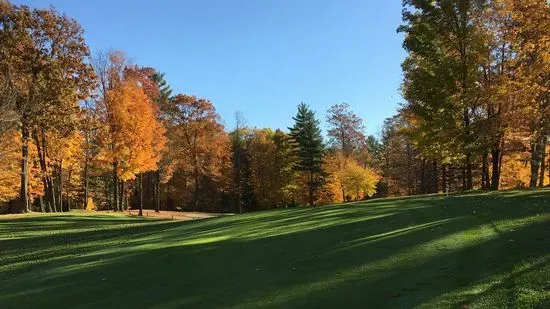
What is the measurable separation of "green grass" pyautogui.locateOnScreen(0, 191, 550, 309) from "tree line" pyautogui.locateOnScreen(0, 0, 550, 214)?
8714 millimetres

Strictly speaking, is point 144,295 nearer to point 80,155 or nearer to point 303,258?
point 303,258

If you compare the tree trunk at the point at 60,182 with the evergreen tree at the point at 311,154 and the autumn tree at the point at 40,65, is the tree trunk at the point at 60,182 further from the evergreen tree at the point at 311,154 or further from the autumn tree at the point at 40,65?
the evergreen tree at the point at 311,154

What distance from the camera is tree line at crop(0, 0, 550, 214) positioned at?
24281 mm

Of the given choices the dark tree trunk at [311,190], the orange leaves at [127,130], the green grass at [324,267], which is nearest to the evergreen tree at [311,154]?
the dark tree trunk at [311,190]

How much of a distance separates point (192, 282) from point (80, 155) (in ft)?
136

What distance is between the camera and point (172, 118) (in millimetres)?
66250

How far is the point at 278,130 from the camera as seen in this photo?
70.4 meters

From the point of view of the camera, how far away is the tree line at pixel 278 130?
24281 millimetres

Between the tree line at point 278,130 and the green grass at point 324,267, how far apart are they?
8714 millimetres

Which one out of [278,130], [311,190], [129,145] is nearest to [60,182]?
[129,145]

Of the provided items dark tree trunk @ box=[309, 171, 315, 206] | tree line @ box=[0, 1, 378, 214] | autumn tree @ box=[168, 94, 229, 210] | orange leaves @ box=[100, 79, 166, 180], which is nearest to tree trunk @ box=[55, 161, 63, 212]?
tree line @ box=[0, 1, 378, 214]

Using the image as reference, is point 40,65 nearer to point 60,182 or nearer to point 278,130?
point 60,182

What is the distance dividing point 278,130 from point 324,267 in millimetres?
60754

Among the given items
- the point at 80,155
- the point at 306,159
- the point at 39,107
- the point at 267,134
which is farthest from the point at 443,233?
the point at 267,134
